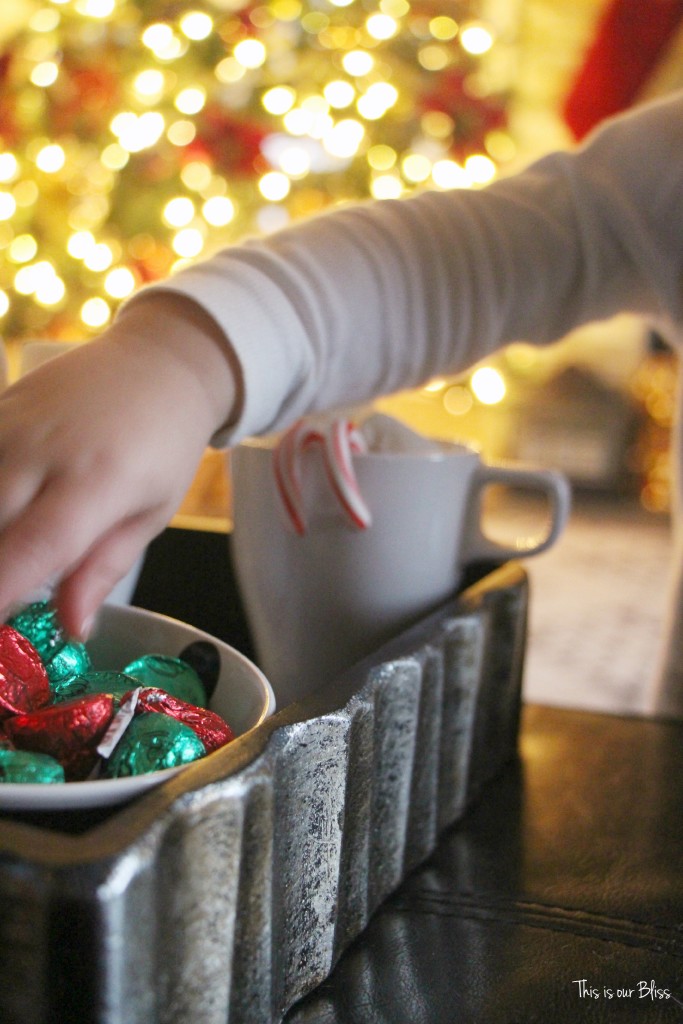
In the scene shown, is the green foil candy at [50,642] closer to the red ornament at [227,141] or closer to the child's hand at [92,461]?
the child's hand at [92,461]

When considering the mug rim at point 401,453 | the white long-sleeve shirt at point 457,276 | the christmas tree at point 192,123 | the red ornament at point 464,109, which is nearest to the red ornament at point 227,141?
the christmas tree at point 192,123

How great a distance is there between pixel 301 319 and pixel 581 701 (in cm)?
124

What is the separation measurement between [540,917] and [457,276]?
394 millimetres

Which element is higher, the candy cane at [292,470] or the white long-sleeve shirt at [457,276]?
the white long-sleeve shirt at [457,276]

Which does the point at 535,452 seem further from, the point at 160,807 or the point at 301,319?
the point at 160,807

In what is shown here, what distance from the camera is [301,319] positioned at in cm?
50

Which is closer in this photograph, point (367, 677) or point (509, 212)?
point (367, 677)

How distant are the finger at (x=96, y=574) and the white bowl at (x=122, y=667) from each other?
2.0 inches

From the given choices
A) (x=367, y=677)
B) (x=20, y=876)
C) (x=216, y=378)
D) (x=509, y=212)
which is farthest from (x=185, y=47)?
(x=20, y=876)

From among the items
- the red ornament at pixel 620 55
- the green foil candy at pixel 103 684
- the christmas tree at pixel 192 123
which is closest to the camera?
the green foil candy at pixel 103 684

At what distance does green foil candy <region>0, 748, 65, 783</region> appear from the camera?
24 centimetres

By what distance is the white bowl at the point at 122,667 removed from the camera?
9.3 inches

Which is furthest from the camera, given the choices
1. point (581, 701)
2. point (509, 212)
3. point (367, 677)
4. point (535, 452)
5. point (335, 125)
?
point (535, 452)

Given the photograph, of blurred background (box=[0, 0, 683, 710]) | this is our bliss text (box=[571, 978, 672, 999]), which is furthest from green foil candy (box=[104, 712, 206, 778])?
blurred background (box=[0, 0, 683, 710])
